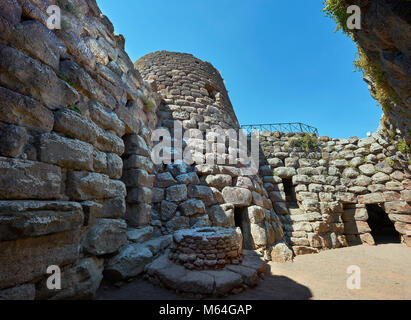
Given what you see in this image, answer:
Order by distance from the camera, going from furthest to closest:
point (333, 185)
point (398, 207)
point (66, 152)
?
point (333, 185) < point (398, 207) < point (66, 152)

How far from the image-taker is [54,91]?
2.28 meters

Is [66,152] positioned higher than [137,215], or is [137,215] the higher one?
[66,152]

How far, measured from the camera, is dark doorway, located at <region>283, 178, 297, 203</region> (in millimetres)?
7351

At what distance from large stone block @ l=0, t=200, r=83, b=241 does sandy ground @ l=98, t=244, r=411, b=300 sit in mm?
1117

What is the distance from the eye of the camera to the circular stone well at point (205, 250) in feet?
9.92

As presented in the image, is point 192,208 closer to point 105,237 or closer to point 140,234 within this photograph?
point 140,234

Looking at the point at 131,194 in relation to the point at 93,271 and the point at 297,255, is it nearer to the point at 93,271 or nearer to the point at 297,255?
the point at 93,271

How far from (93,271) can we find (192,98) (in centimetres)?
507

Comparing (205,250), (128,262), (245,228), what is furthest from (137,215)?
(245,228)

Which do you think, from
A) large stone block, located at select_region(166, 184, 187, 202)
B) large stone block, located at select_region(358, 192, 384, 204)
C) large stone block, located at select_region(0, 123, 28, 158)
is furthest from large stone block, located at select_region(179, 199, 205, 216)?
large stone block, located at select_region(358, 192, 384, 204)

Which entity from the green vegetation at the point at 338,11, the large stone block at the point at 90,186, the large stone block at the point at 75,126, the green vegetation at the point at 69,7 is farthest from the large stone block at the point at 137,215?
the green vegetation at the point at 338,11

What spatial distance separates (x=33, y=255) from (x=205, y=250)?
2.11 meters

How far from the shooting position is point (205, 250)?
309 cm
